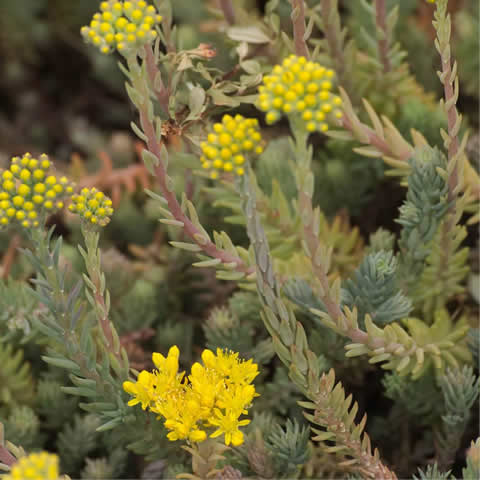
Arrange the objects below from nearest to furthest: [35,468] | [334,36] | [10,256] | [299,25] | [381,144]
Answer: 1. [35,468]
2. [299,25]
3. [381,144]
4. [334,36]
5. [10,256]

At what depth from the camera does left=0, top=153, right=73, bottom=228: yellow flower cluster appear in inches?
23.3

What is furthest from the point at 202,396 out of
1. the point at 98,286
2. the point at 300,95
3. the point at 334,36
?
the point at 334,36

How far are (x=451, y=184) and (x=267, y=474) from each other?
344mm

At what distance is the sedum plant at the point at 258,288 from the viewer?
60 cm

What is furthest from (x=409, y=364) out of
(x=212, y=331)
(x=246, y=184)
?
(x=246, y=184)

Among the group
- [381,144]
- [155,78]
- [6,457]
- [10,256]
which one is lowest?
[10,256]

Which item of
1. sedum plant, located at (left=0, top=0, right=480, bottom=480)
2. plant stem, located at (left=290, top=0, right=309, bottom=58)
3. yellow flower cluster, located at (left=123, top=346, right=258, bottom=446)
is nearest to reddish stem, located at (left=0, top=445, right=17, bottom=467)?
sedum plant, located at (left=0, top=0, right=480, bottom=480)

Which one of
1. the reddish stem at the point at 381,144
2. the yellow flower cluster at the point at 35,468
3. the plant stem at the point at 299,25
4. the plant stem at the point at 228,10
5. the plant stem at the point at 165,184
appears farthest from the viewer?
the plant stem at the point at 228,10

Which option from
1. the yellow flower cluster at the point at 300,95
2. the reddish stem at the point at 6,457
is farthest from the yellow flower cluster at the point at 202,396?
the yellow flower cluster at the point at 300,95

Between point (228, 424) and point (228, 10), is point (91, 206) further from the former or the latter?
point (228, 10)

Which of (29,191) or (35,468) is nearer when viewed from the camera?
(35,468)

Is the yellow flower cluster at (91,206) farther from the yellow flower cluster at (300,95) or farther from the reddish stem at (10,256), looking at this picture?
the reddish stem at (10,256)

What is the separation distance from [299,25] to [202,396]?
361mm

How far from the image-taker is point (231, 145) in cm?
56
